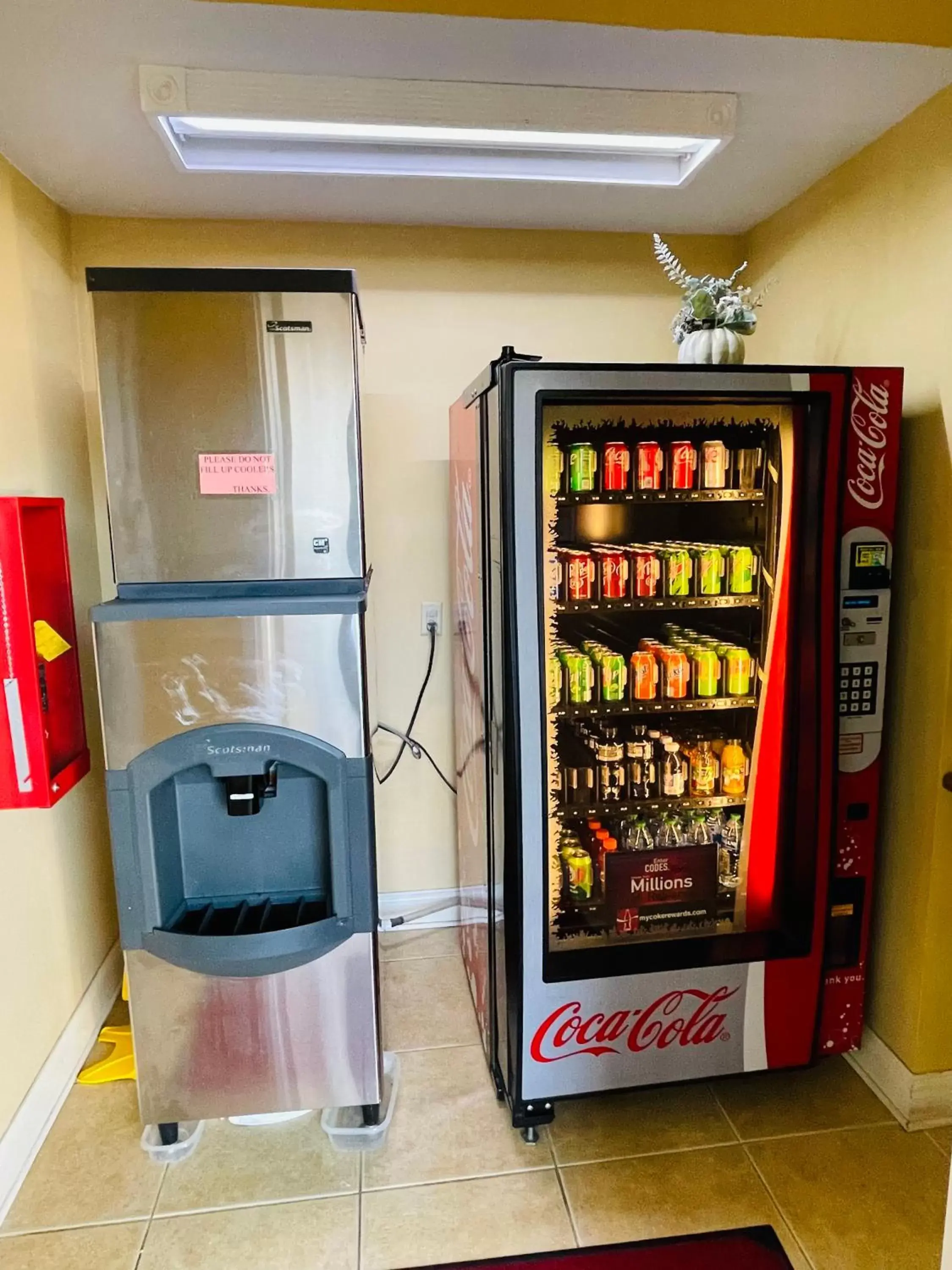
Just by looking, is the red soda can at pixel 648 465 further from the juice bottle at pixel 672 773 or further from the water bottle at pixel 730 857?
the water bottle at pixel 730 857

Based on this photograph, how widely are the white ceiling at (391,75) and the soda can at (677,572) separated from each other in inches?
37.0

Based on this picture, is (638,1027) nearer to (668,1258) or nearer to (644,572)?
(668,1258)

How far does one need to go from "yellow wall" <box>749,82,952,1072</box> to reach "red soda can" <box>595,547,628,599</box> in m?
0.64

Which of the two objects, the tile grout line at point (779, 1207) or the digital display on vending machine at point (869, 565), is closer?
the tile grout line at point (779, 1207)

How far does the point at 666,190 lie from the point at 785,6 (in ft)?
2.20

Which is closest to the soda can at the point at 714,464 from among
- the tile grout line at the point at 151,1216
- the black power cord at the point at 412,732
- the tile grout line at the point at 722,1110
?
the black power cord at the point at 412,732

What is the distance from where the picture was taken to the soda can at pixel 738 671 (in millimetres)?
1796

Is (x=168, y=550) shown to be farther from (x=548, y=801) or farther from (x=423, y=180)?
(x=423, y=180)

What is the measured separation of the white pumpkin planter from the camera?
1775mm

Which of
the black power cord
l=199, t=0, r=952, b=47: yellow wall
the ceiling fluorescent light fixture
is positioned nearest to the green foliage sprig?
the ceiling fluorescent light fixture

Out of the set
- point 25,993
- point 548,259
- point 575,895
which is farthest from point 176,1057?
point 548,259

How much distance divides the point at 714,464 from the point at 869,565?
0.41 meters

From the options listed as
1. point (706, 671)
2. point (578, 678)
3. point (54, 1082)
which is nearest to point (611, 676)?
point (578, 678)

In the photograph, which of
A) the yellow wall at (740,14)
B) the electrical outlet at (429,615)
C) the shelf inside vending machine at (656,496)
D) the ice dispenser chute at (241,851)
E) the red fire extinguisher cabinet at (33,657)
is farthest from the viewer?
the electrical outlet at (429,615)
